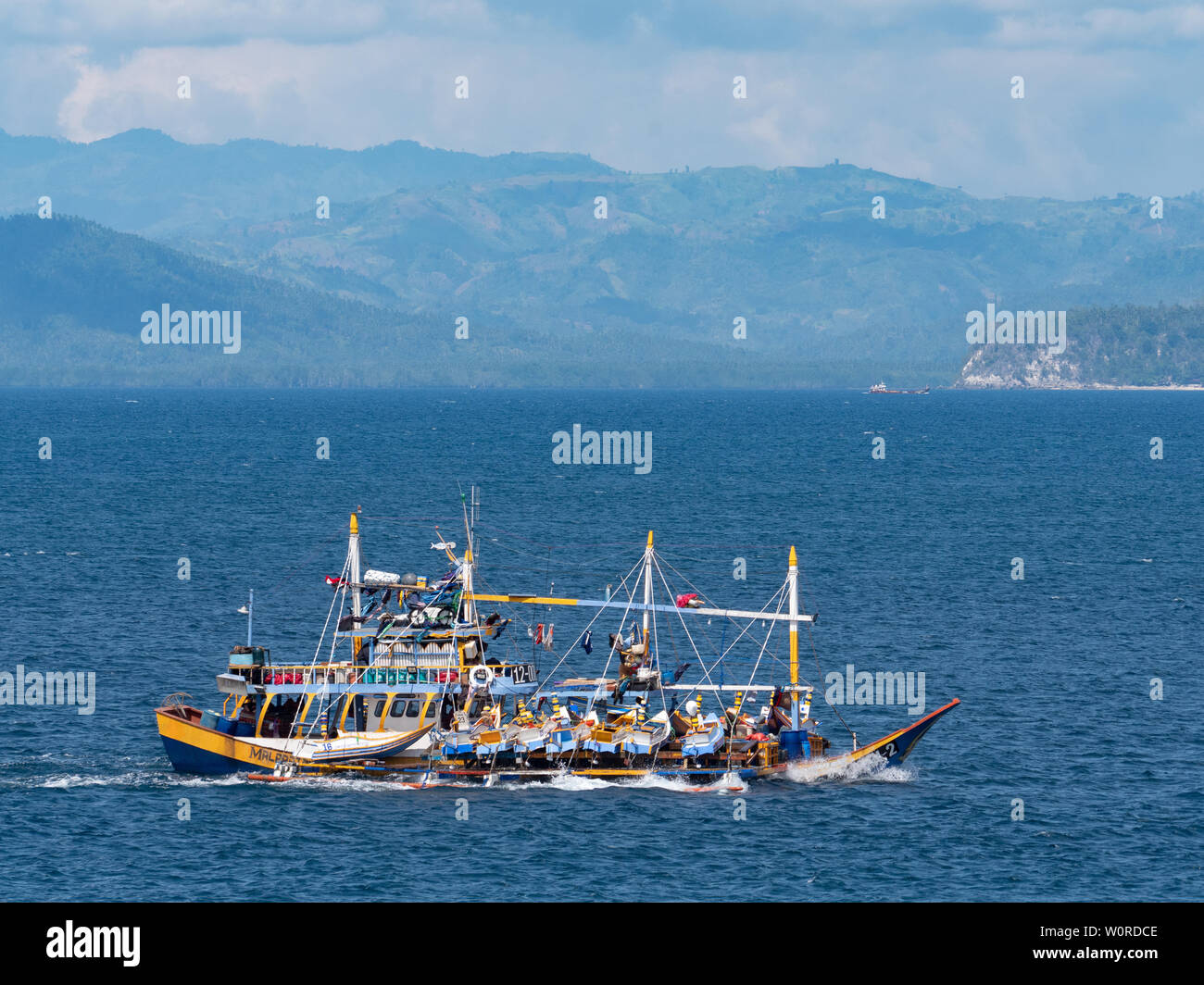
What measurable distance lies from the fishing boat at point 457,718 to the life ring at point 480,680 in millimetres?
61

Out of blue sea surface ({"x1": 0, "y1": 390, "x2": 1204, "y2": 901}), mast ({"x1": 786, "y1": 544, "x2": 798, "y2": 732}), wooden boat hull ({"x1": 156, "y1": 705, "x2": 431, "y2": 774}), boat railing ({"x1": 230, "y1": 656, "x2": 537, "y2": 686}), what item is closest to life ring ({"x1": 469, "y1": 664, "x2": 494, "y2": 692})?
boat railing ({"x1": 230, "y1": 656, "x2": 537, "y2": 686})

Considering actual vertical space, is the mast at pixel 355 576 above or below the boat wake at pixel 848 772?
above

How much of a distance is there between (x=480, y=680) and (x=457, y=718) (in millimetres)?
2590

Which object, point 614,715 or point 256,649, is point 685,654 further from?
point 256,649

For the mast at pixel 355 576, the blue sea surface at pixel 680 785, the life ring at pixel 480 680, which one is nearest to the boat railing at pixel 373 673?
the life ring at pixel 480 680

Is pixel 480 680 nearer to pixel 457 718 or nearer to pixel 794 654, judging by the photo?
pixel 457 718

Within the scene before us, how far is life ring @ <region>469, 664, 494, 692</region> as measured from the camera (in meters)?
75.6

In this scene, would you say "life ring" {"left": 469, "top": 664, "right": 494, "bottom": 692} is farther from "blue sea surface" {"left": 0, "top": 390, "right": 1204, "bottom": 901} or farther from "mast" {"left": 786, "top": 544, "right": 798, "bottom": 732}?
"mast" {"left": 786, "top": 544, "right": 798, "bottom": 732}

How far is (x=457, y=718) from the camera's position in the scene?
7388 centimetres

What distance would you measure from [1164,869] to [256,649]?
40357mm

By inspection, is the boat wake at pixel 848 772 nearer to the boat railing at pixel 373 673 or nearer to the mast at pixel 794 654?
the mast at pixel 794 654

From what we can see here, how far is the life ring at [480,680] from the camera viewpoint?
7556 cm
